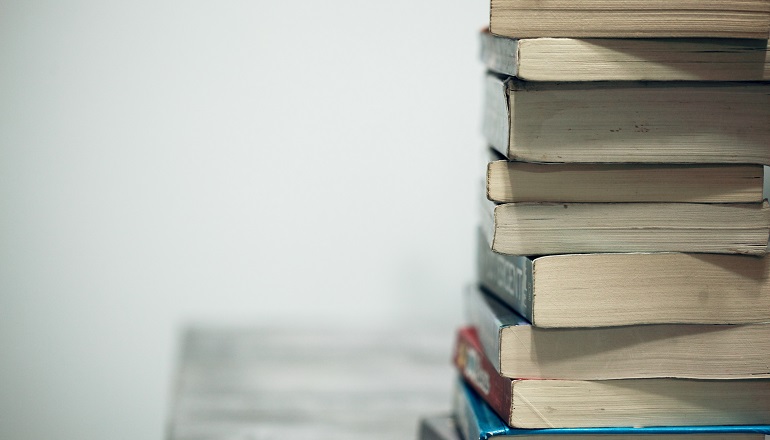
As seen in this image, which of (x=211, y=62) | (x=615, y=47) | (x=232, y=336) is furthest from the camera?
(x=211, y=62)

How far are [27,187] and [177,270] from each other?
428 mm

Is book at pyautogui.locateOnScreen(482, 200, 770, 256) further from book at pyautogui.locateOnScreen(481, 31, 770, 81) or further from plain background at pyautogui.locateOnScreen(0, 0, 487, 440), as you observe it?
plain background at pyautogui.locateOnScreen(0, 0, 487, 440)

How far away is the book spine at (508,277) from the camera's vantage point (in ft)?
2.60

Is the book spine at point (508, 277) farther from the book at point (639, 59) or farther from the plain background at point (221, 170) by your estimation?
the plain background at point (221, 170)

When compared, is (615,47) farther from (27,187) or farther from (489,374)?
(27,187)

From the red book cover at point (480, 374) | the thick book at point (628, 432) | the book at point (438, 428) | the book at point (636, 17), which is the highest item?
the book at point (636, 17)

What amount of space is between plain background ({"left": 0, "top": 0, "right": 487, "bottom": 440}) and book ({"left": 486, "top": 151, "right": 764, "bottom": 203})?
141 cm

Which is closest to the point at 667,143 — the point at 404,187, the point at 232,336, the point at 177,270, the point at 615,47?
the point at 615,47

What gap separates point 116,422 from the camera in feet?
5.04

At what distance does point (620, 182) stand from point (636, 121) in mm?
55

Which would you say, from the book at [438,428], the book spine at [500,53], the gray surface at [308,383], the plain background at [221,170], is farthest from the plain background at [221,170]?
the book spine at [500,53]

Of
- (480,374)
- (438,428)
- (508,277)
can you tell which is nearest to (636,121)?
(508,277)

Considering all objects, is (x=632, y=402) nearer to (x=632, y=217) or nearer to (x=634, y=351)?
(x=634, y=351)

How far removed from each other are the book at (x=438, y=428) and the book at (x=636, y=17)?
18.7 inches
